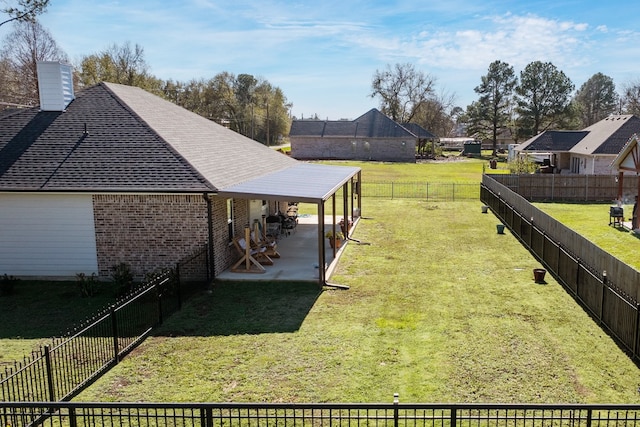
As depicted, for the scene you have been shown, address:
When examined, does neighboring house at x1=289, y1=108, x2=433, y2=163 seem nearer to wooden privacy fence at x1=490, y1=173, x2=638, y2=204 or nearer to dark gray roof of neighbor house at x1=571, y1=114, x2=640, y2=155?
dark gray roof of neighbor house at x1=571, y1=114, x2=640, y2=155

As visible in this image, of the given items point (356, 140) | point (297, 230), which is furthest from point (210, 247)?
point (356, 140)

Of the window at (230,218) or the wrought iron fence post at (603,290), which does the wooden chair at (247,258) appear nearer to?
the window at (230,218)

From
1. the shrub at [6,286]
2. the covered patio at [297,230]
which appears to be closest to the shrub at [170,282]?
the covered patio at [297,230]

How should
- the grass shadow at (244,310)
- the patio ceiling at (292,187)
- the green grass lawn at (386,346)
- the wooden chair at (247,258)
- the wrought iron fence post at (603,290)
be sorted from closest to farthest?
the green grass lawn at (386,346), the wrought iron fence post at (603,290), the grass shadow at (244,310), the patio ceiling at (292,187), the wooden chair at (247,258)

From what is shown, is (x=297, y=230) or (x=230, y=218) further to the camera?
(x=297, y=230)

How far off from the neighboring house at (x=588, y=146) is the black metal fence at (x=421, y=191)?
8.88 m

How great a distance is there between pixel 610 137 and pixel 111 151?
35465mm

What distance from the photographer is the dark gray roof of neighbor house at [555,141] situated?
4416 cm

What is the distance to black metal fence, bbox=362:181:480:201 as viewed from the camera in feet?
110

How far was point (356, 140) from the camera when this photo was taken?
6756cm

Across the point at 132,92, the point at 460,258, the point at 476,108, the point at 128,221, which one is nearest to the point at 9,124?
the point at 132,92

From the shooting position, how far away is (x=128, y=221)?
14.1 m

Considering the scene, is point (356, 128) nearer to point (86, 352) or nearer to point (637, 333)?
point (637, 333)

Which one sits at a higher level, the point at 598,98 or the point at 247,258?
the point at 598,98
